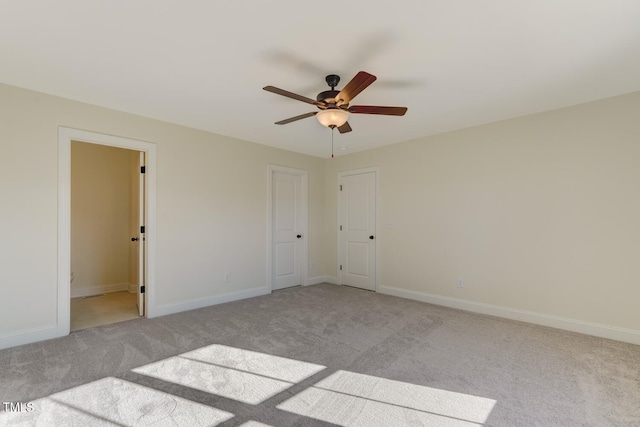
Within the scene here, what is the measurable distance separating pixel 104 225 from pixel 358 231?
4.42 m

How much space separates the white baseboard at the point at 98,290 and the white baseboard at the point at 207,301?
2.03m

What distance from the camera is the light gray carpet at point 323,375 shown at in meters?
1.84

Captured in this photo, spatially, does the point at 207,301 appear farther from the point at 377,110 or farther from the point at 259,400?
the point at 377,110

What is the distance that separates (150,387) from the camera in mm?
2119

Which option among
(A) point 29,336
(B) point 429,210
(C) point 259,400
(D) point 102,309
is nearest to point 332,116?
(C) point 259,400

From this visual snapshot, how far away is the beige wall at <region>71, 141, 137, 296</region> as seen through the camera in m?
4.76

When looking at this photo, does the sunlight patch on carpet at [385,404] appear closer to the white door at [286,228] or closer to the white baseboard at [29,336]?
the white baseboard at [29,336]

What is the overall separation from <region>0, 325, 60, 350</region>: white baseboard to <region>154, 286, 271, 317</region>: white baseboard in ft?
3.11

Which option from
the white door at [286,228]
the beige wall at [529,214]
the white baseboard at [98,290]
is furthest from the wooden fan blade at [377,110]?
the white baseboard at [98,290]

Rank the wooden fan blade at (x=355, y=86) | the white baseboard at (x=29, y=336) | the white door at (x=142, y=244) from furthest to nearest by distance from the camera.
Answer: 1. the white door at (x=142, y=244)
2. the white baseboard at (x=29, y=336)
3. the wooden fan blade at (x=355, y=86)

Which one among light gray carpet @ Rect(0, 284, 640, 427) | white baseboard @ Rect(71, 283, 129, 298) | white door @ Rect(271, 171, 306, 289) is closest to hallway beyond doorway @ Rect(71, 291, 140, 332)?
white baseboard @ Rect(71, 283, 129, 298)

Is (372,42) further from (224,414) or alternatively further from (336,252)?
(336,252)

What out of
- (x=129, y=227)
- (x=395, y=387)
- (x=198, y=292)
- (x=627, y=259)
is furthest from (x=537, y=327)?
(x=129, y=227)

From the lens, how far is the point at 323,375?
7.57 feet
